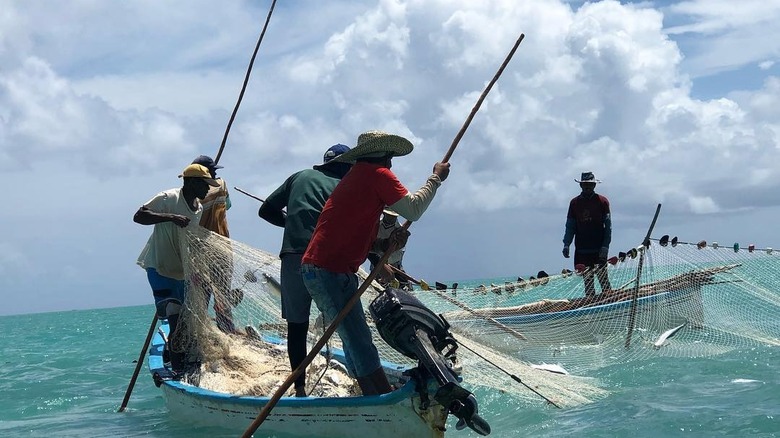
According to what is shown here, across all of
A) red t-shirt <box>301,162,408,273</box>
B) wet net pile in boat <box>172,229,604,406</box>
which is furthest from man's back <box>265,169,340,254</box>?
wet net pile in boat <box>172,229,604,406</box>

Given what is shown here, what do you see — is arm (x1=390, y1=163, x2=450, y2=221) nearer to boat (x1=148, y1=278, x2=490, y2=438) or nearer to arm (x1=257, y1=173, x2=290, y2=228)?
boat (x1=148, y1=278, x2=490, y2=438)

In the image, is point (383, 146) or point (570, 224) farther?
point (570, 224)

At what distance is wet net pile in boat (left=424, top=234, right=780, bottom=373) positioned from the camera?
30.5ft

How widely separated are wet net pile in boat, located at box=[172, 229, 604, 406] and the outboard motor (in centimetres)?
149

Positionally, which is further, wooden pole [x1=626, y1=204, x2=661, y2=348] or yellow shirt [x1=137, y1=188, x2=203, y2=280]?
wooden pole [x1=626, y1=204, x2=661, y2=348]

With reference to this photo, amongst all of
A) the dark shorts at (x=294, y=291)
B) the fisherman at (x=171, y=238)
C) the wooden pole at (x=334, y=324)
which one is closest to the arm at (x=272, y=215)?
the dark shorts at (x=294, y=291)

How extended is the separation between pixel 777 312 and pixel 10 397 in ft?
30.3

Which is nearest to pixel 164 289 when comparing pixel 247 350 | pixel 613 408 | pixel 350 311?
pixel 247 350

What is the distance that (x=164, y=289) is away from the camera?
23.4ft

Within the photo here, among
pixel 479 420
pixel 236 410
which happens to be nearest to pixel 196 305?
pixel 236 410

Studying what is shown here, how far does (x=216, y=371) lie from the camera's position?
7.05 metres

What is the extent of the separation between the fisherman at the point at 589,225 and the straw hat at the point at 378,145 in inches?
227

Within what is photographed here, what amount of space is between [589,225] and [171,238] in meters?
5.38

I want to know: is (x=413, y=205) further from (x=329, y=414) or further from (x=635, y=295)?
(x=635, y=295)
